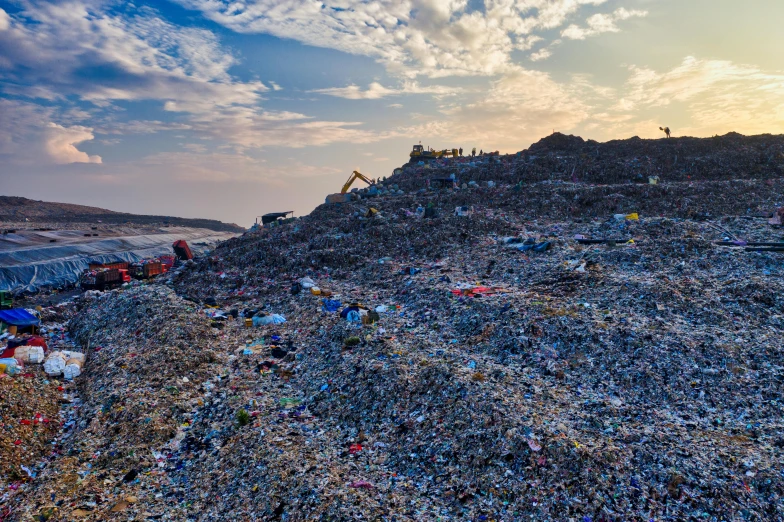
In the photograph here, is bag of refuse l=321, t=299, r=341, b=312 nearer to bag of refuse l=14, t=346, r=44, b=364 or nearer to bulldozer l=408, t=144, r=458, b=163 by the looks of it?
bag of refuse l=14, t=346, r=44, b=364

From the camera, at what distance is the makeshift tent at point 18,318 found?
10.8 m

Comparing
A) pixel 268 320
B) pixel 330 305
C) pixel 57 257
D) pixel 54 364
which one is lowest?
pixel 54 364

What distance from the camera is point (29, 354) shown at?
8.80m

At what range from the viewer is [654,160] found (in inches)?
936

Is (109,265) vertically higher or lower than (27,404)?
higher

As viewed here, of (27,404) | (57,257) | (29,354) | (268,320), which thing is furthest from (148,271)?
(27,404)

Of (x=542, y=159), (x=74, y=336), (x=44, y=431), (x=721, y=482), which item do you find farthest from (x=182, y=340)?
(x=542, y=159)

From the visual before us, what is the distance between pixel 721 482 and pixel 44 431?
29.4 feet

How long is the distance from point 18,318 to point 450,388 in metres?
11.3

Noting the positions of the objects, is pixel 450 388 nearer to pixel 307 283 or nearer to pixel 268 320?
pixel 268 320

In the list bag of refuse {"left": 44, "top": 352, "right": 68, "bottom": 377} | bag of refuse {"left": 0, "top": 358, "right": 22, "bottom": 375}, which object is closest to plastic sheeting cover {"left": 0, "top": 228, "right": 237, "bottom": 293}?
bag of refuse {"left": 44, "top": 352, "right": 68, "bottom": 377}

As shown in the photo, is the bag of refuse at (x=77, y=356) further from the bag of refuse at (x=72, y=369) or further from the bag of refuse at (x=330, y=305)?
the bag of refuse at (x=330, y=305)

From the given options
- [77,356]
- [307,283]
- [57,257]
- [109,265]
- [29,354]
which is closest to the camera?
[29,354]

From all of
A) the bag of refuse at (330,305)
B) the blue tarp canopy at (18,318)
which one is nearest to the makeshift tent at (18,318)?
the blue tarp canopy at (18,318)
